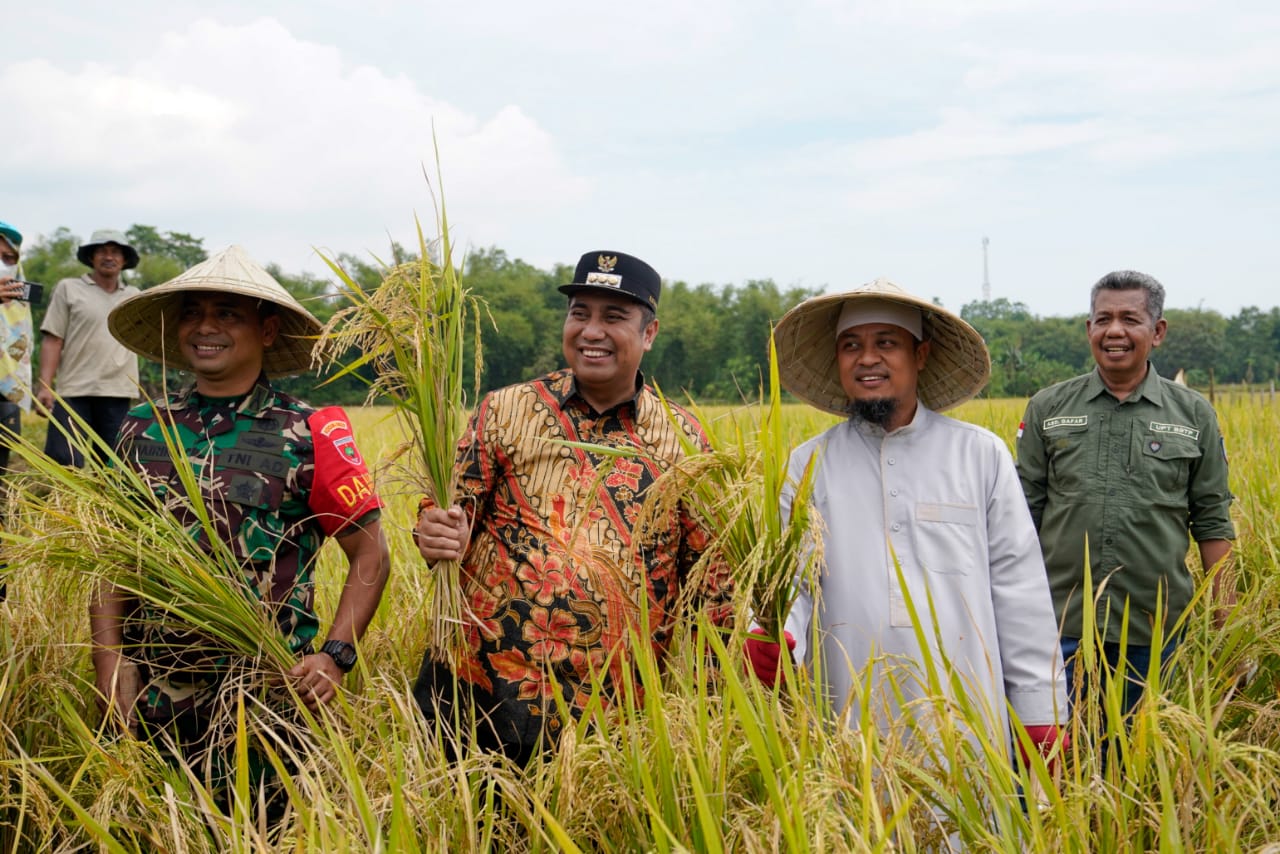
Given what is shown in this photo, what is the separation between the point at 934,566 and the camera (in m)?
2.23

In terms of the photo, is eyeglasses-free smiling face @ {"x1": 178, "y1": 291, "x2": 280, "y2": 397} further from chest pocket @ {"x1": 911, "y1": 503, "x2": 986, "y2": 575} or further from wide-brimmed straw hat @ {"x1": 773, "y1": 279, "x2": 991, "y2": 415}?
chest pocket @ {"x1": 911, "y1": 503, "x2": 986, "y2": 575}

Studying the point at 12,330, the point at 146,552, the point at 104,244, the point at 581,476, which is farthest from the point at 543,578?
the point at 104,244

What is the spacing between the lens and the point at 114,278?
586 centimetres

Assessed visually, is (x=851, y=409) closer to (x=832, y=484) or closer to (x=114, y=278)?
(x=832, y=484)

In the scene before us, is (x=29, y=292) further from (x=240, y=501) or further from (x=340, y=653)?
(x=340, y=653)

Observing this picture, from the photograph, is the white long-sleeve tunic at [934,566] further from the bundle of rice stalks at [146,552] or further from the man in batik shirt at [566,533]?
the bundle of rice stalks at [146,552]

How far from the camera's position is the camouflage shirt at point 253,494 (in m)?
2.15

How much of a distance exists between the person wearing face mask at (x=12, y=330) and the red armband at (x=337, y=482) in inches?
100

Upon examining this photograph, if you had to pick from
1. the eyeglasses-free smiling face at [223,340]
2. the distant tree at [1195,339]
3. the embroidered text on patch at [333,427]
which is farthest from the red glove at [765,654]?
the distant tree at [1195,339]

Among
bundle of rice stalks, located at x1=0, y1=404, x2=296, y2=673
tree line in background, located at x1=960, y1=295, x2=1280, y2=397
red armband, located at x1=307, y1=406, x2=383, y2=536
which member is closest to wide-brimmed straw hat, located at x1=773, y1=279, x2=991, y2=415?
red armband, located at x1=307, y1=406, x2=383, y2=536

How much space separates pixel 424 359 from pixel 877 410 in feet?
3.37

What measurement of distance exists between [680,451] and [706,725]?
38.4 inches

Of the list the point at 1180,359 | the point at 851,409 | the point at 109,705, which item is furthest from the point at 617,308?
the point at 1180,359

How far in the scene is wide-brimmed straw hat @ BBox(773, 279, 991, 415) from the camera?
240 cm
